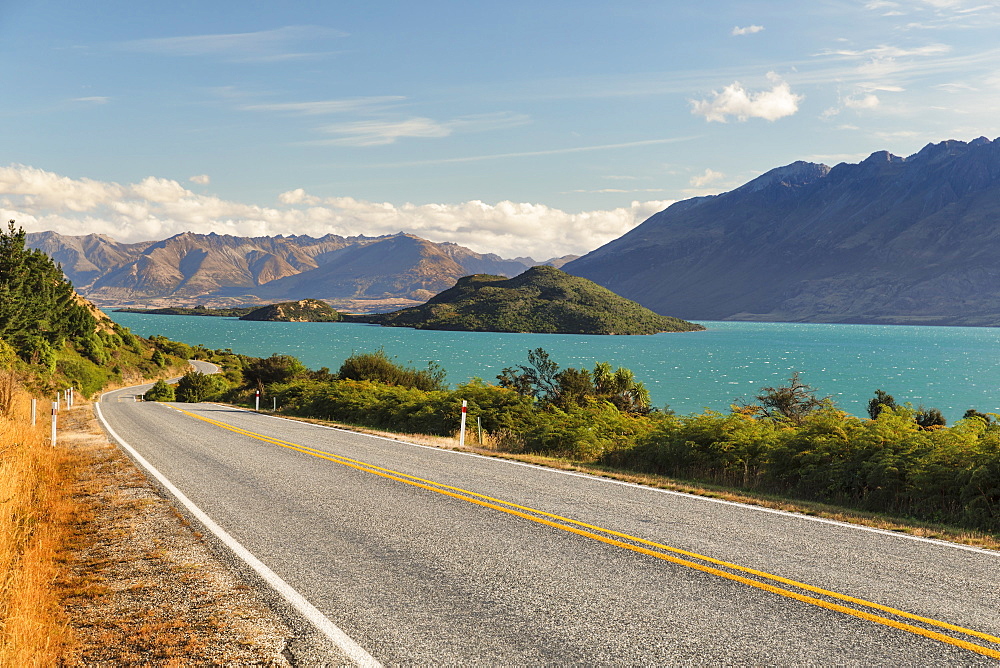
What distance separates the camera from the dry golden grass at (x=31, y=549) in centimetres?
479

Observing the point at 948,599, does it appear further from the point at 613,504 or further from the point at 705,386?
the point at 705,386

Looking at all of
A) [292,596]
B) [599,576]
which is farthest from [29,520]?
[599,576]

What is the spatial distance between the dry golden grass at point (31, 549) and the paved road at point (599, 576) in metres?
1.83

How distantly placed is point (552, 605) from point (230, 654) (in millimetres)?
2432

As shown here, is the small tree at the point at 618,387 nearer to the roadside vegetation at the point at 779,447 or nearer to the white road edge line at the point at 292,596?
the roadside vegetation at the point at 779,447

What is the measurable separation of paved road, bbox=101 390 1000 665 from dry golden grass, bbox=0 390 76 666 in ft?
5.99

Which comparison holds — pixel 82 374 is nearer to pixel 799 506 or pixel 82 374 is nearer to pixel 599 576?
pixel 799 506

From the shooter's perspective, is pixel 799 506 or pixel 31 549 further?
pixel 799 506

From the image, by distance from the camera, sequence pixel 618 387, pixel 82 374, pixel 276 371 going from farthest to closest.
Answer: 1. pixel 82 374
2. pixel 276 371
3. pixel 618 387

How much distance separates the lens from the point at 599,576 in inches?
251

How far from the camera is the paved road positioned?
486 centimetres

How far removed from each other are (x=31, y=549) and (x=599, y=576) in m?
5.92

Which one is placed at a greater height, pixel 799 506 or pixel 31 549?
pixel 799 506

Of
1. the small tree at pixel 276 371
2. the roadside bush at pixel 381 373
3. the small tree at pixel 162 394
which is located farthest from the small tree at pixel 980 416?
the small tree at pixel 162 394
